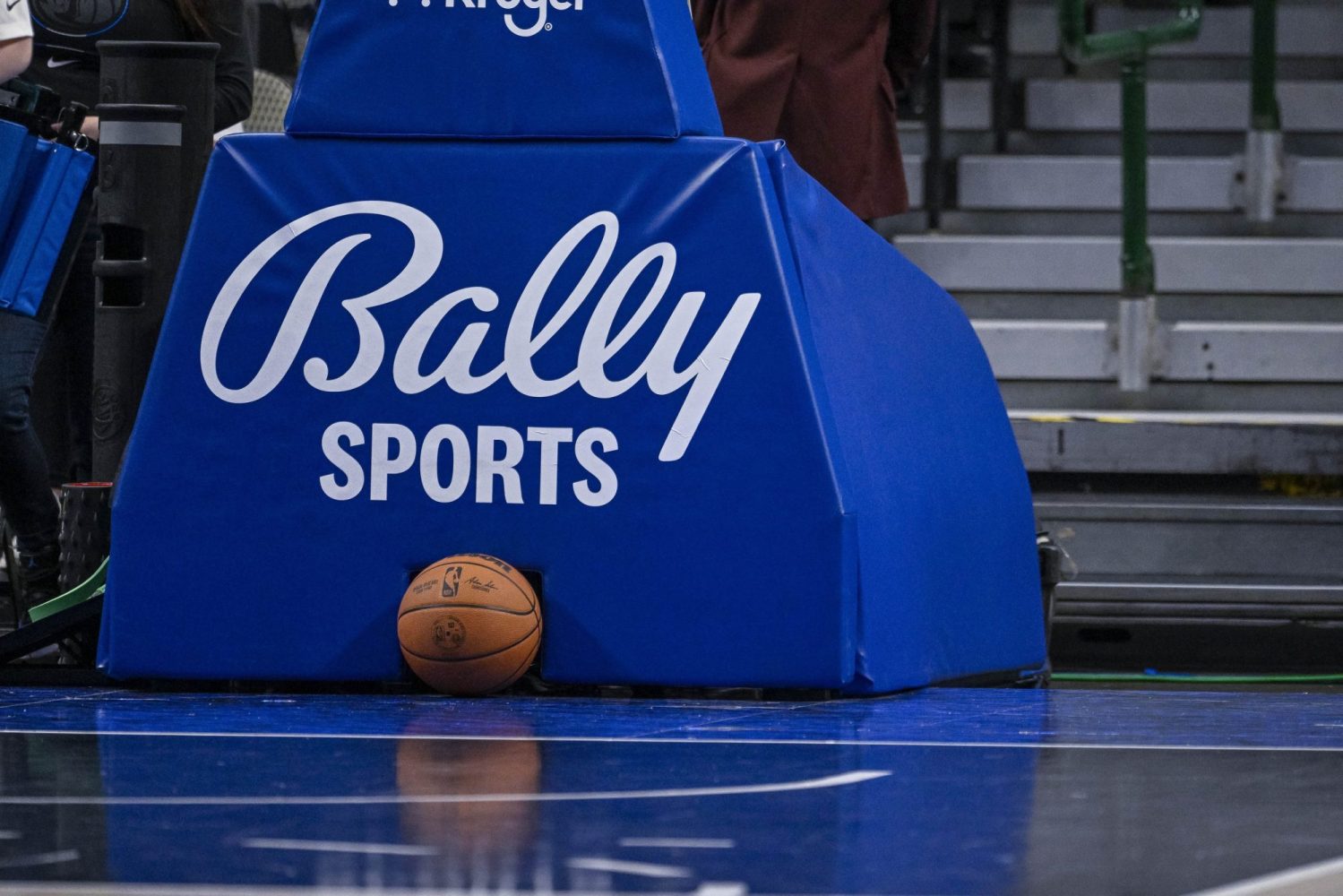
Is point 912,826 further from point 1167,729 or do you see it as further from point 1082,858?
point 1167,729

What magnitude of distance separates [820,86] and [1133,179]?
1967mm

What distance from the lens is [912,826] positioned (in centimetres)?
144

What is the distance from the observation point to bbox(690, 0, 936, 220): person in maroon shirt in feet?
12.5

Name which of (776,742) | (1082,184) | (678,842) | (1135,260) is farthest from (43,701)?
(1082,184)

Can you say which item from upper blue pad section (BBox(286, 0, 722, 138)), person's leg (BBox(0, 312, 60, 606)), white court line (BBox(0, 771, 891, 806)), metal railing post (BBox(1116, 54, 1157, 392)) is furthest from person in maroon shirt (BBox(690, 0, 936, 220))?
white court line (BBox(0, 771, 891, 806))

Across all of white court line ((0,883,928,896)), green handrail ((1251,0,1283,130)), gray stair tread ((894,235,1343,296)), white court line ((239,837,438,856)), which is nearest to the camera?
white court line ((0,883,928,896))

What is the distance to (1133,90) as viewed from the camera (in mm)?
5547

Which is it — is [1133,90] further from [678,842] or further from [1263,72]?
[678,842]

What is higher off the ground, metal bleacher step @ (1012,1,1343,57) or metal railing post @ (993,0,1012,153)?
metal bleacher step @ (1012,1,1343,57)

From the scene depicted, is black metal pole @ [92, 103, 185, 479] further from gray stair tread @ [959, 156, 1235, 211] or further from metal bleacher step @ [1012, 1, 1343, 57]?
metal bleacher step @ [1012, 1, 1343, 57]

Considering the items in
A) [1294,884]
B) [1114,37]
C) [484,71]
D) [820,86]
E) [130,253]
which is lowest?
[1294,884]

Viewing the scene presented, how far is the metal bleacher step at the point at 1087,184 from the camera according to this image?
6.28m

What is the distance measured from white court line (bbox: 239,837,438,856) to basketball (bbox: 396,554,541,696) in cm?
86

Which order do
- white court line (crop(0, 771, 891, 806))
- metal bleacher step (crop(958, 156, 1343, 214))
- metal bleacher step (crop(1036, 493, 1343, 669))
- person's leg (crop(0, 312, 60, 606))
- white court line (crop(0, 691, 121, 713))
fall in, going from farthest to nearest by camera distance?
metal bleacher step (crop(958, 156, 1343, 214)) < metal bleacher step (crop(1036, 493, 1343, 669)) < person's leg (crop(0, 312, 60, 606)) < white court line (crop(0, 691, 121, 713)) < white court line (crop(0, 771, 891, 806))
